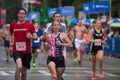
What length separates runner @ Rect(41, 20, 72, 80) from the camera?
1115 cm

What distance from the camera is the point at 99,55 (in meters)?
15.8

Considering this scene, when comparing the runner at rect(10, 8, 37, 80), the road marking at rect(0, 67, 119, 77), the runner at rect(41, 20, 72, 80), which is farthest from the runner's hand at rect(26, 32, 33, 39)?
the road marking at rect(0, 67, 119, 77)

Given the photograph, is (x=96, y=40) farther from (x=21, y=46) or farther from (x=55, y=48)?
(x=55, y=48)

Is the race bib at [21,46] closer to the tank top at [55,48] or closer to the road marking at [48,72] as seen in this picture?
the tank top at [55,48]

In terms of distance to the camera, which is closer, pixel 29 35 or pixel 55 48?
Result: pixel 55 48

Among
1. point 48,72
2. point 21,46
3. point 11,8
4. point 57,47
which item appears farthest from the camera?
point 11,8

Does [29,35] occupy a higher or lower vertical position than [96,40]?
higher

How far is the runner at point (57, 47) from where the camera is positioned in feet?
36.6

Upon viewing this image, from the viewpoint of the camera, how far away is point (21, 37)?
11.8 metres

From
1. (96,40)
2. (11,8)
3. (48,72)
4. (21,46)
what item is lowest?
(11,8)

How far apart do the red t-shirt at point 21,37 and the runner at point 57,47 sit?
0.67m

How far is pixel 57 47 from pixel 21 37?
3.29 feet

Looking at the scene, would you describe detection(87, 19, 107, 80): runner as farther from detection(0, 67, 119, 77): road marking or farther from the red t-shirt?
the red t-shirt

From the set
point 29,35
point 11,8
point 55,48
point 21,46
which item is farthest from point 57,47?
point 11,8
